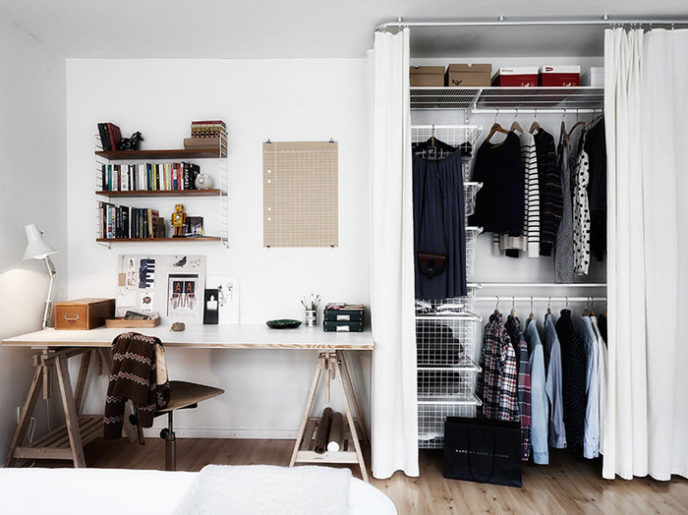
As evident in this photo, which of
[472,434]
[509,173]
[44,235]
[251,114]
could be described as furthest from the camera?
[251,114]

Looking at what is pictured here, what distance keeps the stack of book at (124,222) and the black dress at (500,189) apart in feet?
7.23

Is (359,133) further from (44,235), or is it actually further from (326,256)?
(44,235)

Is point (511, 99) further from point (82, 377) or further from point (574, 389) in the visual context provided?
point (82, 377)

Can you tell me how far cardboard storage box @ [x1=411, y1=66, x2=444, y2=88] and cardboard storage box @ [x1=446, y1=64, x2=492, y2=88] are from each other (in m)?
0.08

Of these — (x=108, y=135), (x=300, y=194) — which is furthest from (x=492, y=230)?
(x=108, y=135)

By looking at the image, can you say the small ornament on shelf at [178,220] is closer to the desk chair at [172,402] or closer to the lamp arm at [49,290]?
the lamp arm at [49,290]

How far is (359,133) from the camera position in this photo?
123 inches

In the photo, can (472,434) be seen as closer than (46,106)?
Yes

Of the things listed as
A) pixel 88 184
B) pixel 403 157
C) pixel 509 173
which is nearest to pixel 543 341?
pixel 509 173

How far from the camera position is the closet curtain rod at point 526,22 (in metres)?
2.52

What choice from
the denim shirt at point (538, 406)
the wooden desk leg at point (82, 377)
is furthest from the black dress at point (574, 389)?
the wooden desk leg at point (82, 377)

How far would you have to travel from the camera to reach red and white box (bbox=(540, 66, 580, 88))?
2771 mm

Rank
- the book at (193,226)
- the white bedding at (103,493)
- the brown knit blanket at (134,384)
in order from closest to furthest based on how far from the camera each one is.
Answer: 1. the white bedding at (103,493)
2. the brown knit blanket at (134,384)
3. the book at (193,226)

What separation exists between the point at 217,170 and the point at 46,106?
121 cm
